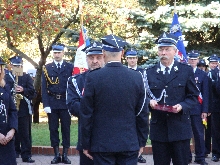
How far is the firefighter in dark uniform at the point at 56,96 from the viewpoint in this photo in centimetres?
1088

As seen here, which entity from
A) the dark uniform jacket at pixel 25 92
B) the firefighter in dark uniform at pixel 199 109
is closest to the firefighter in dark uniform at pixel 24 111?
the dark uniform jacket at pixel 25 92

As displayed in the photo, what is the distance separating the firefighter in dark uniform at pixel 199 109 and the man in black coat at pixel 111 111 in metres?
5.07

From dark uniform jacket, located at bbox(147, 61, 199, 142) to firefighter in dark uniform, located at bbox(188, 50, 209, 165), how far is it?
3566 mm

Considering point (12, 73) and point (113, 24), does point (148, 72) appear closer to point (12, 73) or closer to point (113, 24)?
point (12, 73)

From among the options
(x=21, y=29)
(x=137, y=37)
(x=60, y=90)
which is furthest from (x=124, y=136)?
(x=21, y=29)

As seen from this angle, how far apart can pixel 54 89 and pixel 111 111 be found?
5.48 m

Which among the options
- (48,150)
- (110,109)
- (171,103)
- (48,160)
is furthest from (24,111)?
(110,109)

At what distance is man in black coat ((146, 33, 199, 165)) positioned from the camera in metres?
6.96

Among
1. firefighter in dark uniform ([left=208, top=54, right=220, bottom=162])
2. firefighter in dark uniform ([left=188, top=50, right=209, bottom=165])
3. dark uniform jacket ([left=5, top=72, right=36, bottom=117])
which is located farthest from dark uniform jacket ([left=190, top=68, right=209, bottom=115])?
dark uniform jacket ([left=5, top=72, right=36, bottom=117])

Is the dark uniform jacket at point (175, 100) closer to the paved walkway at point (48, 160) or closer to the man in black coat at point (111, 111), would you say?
the man in black coat at point (111, 111)

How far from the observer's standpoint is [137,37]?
1780 cm

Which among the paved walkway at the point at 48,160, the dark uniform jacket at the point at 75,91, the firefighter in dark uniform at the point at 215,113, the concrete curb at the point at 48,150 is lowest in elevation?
the paved walkway at the point at 48,160

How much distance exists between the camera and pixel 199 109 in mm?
10680

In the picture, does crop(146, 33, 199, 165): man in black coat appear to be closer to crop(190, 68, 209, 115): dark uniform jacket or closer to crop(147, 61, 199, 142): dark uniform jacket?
crop(147, 61, 199, 142): dark uniform jacket
